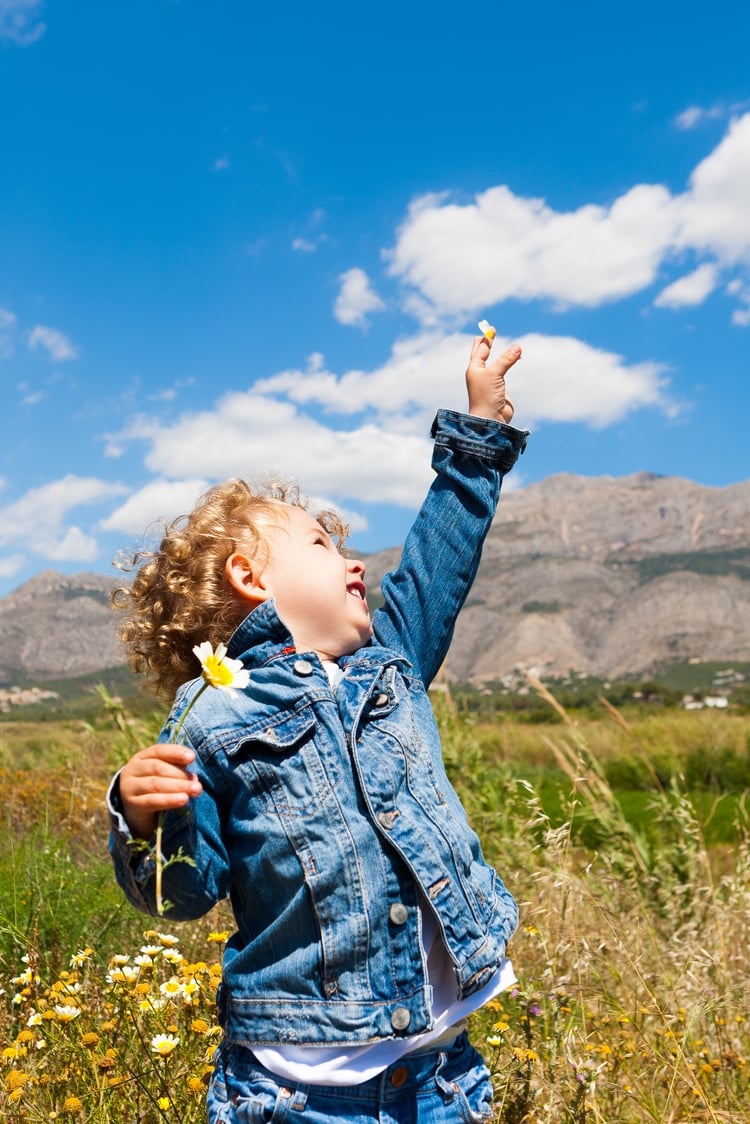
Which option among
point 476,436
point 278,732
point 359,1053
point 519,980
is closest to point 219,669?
point 278,732

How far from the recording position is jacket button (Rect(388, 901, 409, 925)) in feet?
5.45

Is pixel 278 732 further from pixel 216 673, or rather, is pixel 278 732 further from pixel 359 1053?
pixel 359 1053

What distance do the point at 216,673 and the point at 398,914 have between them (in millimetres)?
615

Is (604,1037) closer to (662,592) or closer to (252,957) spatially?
(252,957)

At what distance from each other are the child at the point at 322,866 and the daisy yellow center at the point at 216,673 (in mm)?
191

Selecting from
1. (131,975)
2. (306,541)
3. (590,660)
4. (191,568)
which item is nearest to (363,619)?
(306,541)

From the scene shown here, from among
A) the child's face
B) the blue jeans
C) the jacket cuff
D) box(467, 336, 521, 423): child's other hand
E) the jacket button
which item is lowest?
the blue jeans

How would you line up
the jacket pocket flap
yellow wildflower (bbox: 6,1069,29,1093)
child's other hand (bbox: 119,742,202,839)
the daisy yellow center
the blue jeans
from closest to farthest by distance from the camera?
the daisy yellow center, child's other hand (bbox: 119,742,202,839), the blue jeans, the jacket pocket flap, yellow wildflower (bbox: 6,1069,29,1093)

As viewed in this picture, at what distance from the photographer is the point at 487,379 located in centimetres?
221

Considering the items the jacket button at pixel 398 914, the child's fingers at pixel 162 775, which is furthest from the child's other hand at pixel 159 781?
the jacket button at pixel 398 914

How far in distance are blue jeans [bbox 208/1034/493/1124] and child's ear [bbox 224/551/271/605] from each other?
0.90 meters

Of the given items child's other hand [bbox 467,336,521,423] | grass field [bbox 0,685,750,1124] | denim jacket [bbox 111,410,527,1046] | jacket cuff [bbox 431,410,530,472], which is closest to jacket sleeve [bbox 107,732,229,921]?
denim jacket [bbox 111,410,527,1046]

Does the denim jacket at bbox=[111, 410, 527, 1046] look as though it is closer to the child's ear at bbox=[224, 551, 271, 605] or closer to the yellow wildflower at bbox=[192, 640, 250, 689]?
the child's ear at bbox=[224, 551, 271, 605]

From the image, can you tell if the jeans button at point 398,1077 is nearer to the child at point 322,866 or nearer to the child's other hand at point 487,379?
the child at point 322,866
